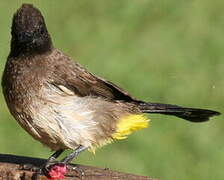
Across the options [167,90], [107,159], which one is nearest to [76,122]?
[107,159]

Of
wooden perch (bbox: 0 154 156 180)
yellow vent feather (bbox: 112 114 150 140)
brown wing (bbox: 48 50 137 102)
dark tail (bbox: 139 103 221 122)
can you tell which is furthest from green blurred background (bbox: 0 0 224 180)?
wooden perch (bbox: 0 154 156 180)

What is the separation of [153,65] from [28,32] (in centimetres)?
547

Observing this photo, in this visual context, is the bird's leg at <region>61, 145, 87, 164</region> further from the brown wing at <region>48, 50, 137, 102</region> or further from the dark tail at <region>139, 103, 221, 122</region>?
the dark tail at <region>139, 103, 221, 122</region>

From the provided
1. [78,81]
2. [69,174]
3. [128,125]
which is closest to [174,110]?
[128,125]

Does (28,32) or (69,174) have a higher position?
(28,32)

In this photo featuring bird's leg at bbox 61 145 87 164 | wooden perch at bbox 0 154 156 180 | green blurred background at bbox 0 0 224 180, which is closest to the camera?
wooden perch at bbox 0 154 156 180

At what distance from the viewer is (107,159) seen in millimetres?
12922

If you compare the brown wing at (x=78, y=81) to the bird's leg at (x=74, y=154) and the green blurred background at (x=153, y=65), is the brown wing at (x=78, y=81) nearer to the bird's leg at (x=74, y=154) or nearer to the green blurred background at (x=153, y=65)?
the bird's leg at (x=74, y=154)

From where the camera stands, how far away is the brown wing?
31.6ft

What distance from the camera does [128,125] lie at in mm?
9977

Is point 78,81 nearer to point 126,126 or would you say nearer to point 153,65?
point 126,126

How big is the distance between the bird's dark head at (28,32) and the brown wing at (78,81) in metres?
0.25

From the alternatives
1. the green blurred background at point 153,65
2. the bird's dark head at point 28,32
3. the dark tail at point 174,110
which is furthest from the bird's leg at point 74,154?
the green blurred background at point 153,65

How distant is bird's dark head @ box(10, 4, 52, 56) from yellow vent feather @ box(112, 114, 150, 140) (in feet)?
3.59
